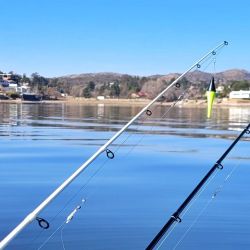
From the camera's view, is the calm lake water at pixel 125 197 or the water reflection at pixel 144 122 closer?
the calm lake water at pixel 125 197

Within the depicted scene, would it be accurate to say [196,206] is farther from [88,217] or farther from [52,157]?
[52,157]

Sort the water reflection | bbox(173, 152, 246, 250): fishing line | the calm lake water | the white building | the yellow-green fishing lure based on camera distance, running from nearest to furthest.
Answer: the yellow-green fishing lure < the calm lake water < bbox(173, 152, 246, 250): fishing line < the water reflection < the white building

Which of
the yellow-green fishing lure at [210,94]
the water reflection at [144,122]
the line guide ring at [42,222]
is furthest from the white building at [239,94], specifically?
the line guide ring at [42,222]

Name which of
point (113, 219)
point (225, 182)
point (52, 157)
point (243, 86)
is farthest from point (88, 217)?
point (243, 86)

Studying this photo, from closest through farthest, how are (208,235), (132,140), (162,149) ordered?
(208,235) → (162,149) → (132,140)

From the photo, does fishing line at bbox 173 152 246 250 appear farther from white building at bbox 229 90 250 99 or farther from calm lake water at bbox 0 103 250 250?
white building at bbox 229 90 250 99

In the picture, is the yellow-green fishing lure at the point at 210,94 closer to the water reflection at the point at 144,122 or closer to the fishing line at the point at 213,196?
the fishing line at the point at 213,196

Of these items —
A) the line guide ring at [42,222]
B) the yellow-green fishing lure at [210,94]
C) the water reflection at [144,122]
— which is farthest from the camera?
the water reflection at [144,122]

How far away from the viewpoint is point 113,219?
384 inches

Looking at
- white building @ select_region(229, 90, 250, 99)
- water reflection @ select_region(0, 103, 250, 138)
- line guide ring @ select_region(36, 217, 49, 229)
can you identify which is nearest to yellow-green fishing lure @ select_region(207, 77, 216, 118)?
water reflection @ select_region(0, 103, 250, 138)

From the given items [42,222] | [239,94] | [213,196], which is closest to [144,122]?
[213,196]

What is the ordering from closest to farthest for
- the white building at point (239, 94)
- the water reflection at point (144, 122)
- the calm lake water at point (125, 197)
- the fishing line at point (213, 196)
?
the calm lake water at point (125, 197)
the fishing line at point (213, 196)
the water reflection at point (144, 122)
the white building at point (239, 94)

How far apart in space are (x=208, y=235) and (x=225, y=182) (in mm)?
5508

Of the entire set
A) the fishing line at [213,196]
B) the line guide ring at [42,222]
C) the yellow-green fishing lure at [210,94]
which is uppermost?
the yellow-green fishing lure at [210,94]
